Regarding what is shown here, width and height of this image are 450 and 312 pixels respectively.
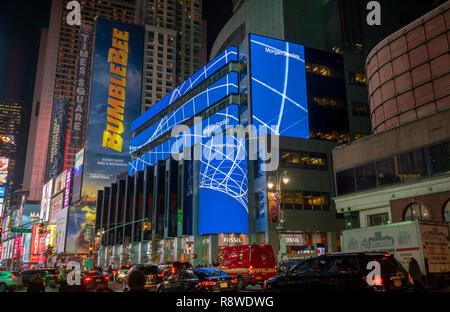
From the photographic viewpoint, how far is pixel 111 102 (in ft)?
417

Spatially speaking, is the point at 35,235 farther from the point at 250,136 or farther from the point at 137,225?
the point at 250,136

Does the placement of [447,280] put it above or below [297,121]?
below

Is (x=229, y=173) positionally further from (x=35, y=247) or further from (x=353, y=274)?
(x=35, y=247)

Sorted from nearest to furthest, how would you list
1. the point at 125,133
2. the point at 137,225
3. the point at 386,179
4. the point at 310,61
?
the point at 386,179 → the point at 310,61 → the point at 137,225 → the point at 125,133

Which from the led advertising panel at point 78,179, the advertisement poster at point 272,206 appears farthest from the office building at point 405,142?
the led advertising panel at point 78,179

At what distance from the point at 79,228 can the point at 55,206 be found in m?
24.5

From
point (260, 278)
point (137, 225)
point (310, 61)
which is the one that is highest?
point (310, 61)

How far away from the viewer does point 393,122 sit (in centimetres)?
4050

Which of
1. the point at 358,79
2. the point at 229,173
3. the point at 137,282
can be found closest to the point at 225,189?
the point at 229,173

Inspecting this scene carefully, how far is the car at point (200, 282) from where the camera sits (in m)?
16.1

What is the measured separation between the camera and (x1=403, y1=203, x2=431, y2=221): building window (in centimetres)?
2789

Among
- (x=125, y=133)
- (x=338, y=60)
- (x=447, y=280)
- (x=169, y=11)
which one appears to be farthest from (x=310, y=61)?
(x=169, y=11)
